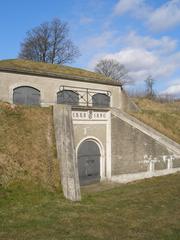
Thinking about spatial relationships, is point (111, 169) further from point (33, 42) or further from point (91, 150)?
point (33, 42)

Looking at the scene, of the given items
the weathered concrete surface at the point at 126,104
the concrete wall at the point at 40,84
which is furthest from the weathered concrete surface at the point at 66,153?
the weathered concrete surface at the point at 126,104

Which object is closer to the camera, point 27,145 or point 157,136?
point 27,145

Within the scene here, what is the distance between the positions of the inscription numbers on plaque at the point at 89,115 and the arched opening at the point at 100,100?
15.0 feet

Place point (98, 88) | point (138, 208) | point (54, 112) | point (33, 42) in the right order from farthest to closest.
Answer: point (33, 42)
point (98, 88)
point (54, 112)
point (138, 208)

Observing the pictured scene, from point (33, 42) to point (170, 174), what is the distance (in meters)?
40.3

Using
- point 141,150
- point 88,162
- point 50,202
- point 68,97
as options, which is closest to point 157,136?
point 141,150

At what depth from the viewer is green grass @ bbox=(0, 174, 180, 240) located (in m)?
7.54

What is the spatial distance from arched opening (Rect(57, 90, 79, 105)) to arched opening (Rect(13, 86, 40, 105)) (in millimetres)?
1822

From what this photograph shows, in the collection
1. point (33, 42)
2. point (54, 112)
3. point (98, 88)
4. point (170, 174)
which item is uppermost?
point (33, 42)

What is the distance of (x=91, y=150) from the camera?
19578 millimetres

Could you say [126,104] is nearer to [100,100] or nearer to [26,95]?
[100,100]

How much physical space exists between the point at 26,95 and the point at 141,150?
9251 mm

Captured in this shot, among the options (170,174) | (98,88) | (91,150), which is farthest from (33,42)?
(170,174)

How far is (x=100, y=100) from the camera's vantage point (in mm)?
25406
